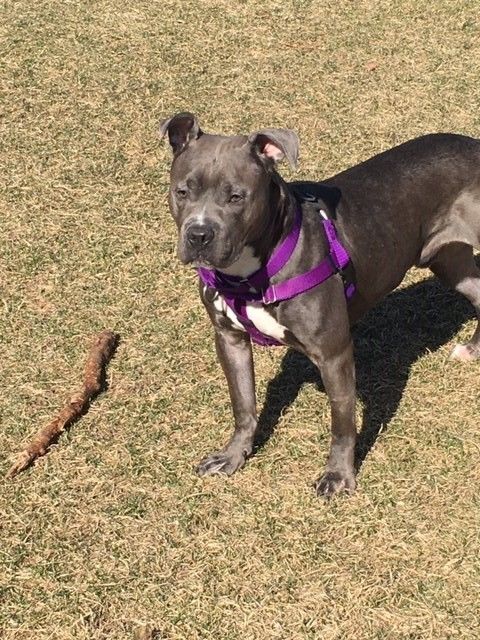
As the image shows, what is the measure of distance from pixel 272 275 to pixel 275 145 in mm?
601

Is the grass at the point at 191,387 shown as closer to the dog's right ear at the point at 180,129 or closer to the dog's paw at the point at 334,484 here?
the dog's paw at the point at 334,484

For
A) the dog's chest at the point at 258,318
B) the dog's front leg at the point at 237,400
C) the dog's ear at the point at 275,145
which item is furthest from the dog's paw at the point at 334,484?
the dog's ear at the point at 275,145

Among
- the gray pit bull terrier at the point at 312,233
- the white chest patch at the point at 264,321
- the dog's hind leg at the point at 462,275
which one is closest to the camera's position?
the gray pit bull terrier at the point at 312,233

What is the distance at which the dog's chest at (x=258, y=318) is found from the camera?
14.4 ft

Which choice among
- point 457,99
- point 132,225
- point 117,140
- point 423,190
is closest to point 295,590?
point 423,190

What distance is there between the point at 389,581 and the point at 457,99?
5.56 meters

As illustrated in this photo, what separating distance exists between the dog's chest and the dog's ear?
0.69 meters

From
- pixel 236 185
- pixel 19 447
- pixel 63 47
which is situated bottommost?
pixel 19 447

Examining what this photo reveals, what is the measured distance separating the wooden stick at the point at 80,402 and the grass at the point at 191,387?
0.26ft

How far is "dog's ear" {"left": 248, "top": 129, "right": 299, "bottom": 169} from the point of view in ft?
13.6

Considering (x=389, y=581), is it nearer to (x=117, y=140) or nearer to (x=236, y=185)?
(x=236, y=185)

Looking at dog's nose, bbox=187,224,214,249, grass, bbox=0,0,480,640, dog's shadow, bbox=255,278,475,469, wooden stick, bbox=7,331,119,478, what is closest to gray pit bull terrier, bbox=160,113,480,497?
dog's nose, bbox=187,224,214,249

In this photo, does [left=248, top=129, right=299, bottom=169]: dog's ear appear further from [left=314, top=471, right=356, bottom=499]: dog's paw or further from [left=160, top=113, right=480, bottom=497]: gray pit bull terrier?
[left=314, top=471, right=356, bottom=499]: dog's paw

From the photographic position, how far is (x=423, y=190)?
Result: 4934 millimetres
